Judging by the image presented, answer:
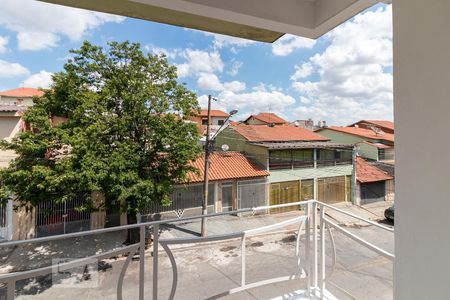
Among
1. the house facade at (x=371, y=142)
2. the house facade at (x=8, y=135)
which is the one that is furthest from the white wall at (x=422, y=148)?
the house facade at (x=371, y=142)

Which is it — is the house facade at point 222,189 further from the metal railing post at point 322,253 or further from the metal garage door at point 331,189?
the metal railing post at point 322,253

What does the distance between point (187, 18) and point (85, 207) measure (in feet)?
20.4

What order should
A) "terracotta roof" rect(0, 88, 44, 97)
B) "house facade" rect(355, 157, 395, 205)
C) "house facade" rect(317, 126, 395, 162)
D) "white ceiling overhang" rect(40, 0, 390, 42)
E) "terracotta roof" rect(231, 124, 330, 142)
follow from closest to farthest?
"white ceiling overhang" rect(40, 0, 390, 42) → "terracotta roof" rect(231, 124, 330, 142) → "house facade" rect(355, 157, 395, 205) → "house facade" rect(317, 126, 395, 162) → "terracotta roof" rect(0, 88, 44, 97)

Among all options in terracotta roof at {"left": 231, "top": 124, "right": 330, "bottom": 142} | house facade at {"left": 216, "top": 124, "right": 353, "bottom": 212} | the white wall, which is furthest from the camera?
terracotta roof at {"left": 231, "top": 124, "right": 330, "bottom": 142}

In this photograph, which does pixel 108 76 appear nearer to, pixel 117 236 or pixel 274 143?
pixel 117 236

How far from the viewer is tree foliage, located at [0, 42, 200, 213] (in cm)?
559

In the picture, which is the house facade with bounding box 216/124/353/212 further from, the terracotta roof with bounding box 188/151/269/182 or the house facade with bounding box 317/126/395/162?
the house facade with bounding box 317/126/395/162

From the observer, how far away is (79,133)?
5.75 meters

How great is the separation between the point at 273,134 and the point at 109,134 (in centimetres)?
801

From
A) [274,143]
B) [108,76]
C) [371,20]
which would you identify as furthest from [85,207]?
[274,143]

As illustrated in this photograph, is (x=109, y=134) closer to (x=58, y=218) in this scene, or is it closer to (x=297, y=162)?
(x=58, y=218)

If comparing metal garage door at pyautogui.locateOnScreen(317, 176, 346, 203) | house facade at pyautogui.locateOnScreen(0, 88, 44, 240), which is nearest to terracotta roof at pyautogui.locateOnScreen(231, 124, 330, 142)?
metal garage door at pyautogui.locateOnScreen(317, 176, 346, 203)

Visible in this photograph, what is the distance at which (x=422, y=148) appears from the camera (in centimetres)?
58

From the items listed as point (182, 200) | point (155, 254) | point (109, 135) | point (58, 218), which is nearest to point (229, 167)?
point (182, 200)
